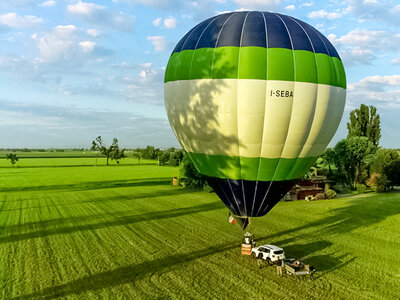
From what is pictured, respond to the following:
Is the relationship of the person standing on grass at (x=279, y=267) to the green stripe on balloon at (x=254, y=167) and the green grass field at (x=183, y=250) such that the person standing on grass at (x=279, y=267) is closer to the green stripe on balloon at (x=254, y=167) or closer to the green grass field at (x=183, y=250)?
the green grass field at (x=183, y=250)

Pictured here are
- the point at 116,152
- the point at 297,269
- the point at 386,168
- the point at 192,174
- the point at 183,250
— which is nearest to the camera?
the point at 297,269

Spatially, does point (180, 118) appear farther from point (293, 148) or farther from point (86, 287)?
point (86, 287)

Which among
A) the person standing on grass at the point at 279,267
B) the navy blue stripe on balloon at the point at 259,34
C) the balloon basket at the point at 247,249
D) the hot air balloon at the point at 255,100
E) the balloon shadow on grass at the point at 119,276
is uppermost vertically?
the navy blue stripe on balloon at the point at 259,34

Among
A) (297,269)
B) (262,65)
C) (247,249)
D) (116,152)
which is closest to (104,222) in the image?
(247,249)

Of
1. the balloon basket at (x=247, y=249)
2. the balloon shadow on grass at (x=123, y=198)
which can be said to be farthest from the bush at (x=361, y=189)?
the balloon basket at (x=247, y=249)

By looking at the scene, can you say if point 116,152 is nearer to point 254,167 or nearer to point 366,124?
point 366,124

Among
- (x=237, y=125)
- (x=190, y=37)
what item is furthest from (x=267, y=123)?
(x=190, y=37)

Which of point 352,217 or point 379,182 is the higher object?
point 379,182
